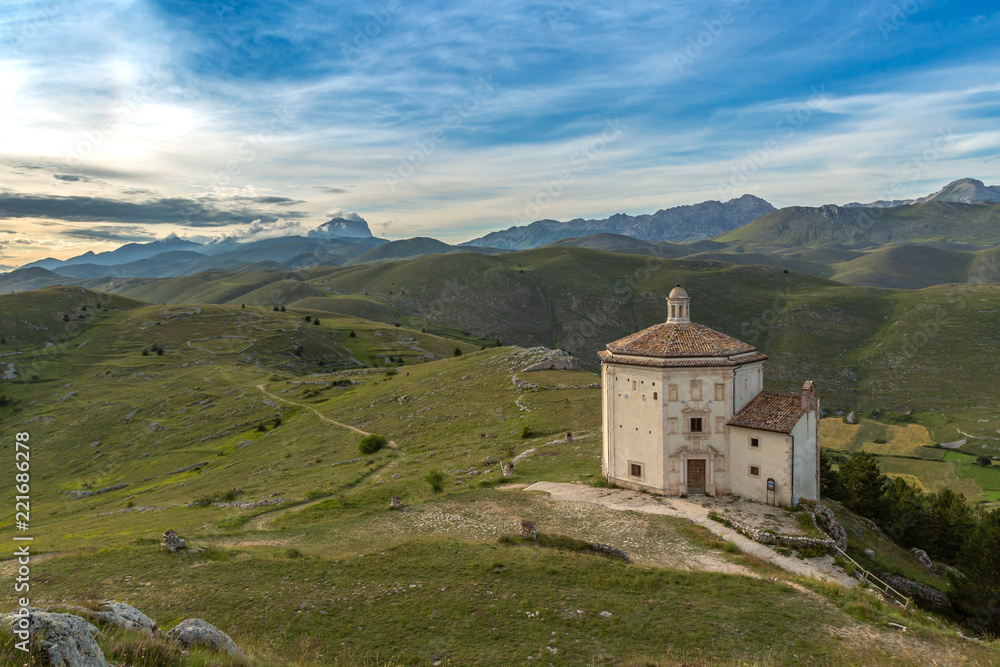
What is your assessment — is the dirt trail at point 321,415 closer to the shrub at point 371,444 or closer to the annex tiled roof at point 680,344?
the shrub at point 371,444

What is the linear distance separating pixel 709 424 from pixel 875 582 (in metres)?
12.2

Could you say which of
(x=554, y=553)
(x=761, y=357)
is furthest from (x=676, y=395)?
(x=554, y=553)

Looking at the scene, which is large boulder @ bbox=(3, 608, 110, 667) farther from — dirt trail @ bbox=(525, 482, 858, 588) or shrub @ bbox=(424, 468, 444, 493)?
shrub @ bbox=(424, 468, 444, 493)

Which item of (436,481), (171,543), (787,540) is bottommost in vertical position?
(436,481)

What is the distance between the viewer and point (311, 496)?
136 feet

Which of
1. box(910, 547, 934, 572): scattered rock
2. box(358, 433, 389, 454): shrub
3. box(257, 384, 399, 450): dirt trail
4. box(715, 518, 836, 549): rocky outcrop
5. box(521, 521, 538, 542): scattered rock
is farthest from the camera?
box(257, 384, 399, 450): dirt trail

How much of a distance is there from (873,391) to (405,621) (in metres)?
173

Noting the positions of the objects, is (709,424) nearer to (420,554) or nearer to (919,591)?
(919,591)

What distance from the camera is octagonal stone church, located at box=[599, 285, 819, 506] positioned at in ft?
112

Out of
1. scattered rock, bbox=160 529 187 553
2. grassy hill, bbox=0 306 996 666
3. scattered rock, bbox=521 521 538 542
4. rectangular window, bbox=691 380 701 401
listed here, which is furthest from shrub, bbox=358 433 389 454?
rectangular window, bbox=691 380 701 401

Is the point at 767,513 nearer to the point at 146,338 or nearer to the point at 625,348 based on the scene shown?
the point at 625,348

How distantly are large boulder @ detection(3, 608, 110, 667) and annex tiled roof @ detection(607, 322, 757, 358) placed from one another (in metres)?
32.7

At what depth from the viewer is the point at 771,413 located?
35.4 metres

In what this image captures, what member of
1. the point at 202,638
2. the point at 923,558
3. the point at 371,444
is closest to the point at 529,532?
the point at 202,638
